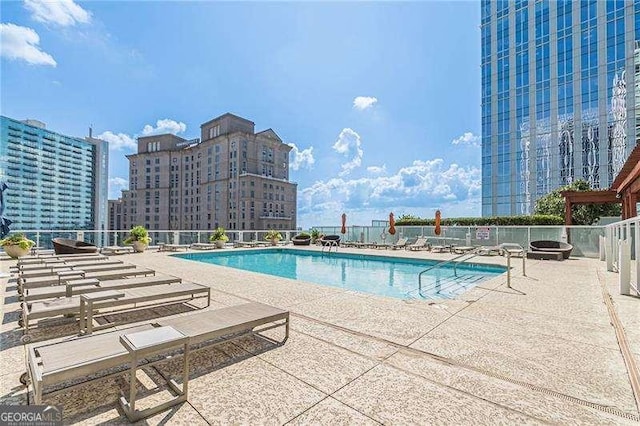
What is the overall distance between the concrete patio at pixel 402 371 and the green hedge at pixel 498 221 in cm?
1299

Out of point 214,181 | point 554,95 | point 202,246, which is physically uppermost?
point 554,95

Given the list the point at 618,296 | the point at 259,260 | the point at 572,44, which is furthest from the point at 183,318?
the point at 572,44

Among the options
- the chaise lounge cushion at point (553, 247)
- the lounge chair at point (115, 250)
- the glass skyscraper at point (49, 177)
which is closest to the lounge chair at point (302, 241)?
the lounge chair at point (115, 250)

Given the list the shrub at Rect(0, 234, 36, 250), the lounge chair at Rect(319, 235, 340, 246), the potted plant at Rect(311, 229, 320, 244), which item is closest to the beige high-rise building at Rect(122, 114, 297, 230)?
the potted plant at Rect(311, 229, 320, 244)

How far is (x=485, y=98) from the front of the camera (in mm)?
42156

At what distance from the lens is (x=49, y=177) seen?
85.8 meters

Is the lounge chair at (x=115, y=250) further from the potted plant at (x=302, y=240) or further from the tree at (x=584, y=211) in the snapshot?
the tree at (x=584, y=211)

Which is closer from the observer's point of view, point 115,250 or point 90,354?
point 90,354

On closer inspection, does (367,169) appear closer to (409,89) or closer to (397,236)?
(409,89)

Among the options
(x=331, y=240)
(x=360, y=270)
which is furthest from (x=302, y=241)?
(x=360, y=270)

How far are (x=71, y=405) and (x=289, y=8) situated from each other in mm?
13380

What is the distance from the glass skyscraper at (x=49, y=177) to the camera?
76.6m

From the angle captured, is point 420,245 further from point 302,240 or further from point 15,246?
point 15,246

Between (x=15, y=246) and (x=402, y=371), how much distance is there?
13.6m
